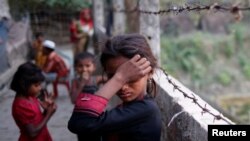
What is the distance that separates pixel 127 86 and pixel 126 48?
171 mm

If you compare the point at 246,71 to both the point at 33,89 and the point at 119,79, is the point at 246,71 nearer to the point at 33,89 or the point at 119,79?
the point at 33,89

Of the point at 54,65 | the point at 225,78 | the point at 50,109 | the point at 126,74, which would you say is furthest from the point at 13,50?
the point at 225,78

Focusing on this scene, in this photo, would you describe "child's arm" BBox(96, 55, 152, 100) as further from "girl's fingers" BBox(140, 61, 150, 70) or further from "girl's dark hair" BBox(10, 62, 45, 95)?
"girl's dark hair" BBox(10, 62, 45, 95)

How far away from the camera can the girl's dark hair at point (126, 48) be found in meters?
2.09

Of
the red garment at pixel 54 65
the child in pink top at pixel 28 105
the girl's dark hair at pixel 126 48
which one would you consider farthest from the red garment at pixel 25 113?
the red garment at pixel 54 65

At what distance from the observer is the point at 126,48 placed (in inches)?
82.5

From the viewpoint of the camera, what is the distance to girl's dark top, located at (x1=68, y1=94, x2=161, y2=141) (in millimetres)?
1990

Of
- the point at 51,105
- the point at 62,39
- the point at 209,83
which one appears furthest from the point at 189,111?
the point at 209,83

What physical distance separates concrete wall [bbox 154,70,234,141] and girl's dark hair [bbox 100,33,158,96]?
0.64m

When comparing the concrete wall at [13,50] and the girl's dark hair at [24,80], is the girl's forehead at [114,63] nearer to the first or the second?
the girl's dark hair at [24,80]

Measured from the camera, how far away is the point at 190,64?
30266 millimetres

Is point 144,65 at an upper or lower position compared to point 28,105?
upper

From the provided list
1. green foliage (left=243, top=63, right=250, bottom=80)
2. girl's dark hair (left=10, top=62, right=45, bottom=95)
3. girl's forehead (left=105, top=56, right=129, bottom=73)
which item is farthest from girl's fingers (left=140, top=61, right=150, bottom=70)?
green foliage (left=243, top=63, right=250, bottom=80)

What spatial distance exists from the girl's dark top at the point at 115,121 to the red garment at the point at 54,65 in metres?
5.01
